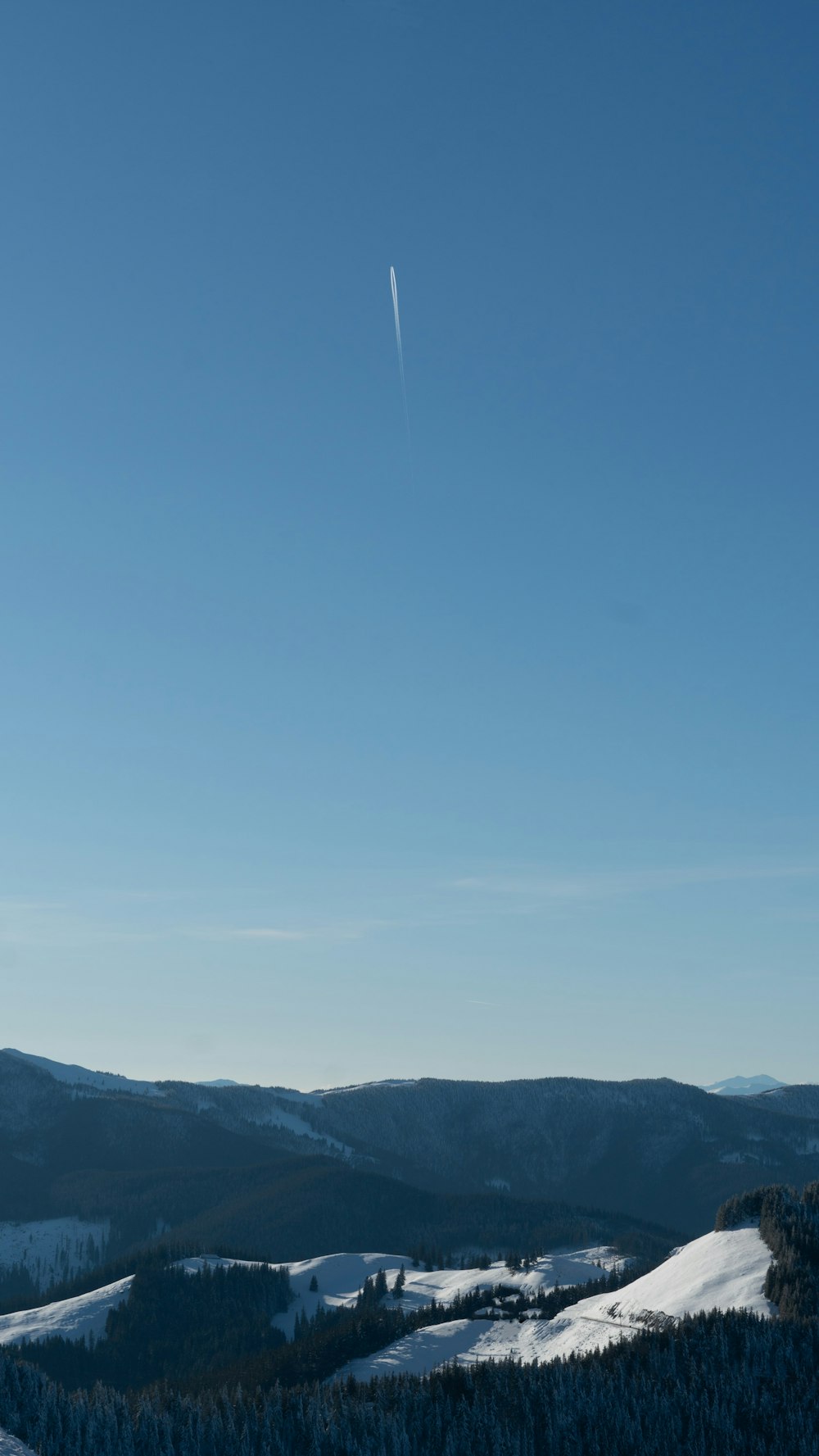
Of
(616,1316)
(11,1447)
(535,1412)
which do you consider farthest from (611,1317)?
(11,1447)

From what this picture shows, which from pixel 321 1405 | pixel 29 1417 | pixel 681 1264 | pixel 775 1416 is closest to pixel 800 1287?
pixel 775 1416

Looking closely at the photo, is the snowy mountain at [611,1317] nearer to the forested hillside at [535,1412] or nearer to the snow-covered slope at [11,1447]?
the forested hillside at [535,1412]

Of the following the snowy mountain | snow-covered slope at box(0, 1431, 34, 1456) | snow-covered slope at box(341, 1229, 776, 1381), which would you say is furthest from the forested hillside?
snow-covered slope at box(0, 1431, 34, 1456)

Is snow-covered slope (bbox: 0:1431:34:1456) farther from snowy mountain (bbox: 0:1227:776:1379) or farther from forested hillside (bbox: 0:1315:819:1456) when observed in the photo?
snowy mountain (bbox: 0:1227:776:1379)

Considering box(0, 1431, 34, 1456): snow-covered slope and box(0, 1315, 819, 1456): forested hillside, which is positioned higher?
box(0, 1431, 34, 1456): snow-covered slope

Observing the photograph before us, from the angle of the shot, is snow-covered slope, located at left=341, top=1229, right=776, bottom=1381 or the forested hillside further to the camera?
snow-covered slope, located at left=341, top=1229, right=776, bottom=1381

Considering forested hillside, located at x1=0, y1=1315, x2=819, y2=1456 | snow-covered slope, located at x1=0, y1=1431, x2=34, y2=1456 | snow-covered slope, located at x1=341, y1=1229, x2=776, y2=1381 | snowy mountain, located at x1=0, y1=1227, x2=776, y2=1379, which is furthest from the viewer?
snow-covered slope, located at x1=341, y1=1229, x2=776, y2=1381

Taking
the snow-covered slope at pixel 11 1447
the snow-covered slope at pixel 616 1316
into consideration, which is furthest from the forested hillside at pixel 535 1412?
the snow-covered slope at pixel 11 1447

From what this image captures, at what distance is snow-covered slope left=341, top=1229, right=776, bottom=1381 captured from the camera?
146 m

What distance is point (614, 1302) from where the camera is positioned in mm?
164125

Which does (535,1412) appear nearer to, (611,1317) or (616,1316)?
(616,1316)

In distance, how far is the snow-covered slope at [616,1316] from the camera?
5768 inches

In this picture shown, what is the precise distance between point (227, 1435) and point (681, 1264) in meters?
63.7

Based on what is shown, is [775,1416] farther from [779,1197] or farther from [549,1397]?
[779,1197]
